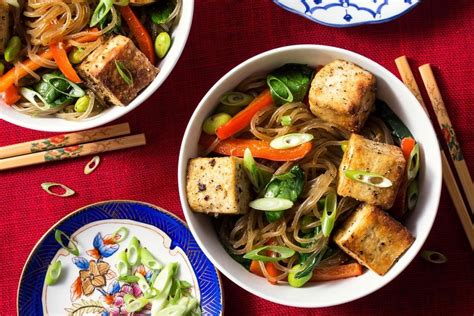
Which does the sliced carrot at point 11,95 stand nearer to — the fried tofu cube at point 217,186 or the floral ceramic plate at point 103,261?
the floral ceramic plate at point 103,261

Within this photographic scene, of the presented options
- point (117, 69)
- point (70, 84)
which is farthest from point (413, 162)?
point (70, 84)

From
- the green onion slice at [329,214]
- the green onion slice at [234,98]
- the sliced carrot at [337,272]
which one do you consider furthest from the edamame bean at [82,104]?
the sliced carrot at [337,272]

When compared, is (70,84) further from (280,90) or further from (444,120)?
(444,120)

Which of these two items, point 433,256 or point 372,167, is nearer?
point 372,167

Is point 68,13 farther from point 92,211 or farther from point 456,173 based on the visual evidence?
point 456,173

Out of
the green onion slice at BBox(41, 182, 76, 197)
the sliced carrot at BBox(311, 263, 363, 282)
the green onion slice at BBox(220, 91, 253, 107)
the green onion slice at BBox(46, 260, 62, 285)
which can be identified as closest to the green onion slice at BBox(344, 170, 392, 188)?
the sliced carrot at BBox(311, 263, 363, 282)

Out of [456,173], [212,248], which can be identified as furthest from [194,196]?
[456,173]
